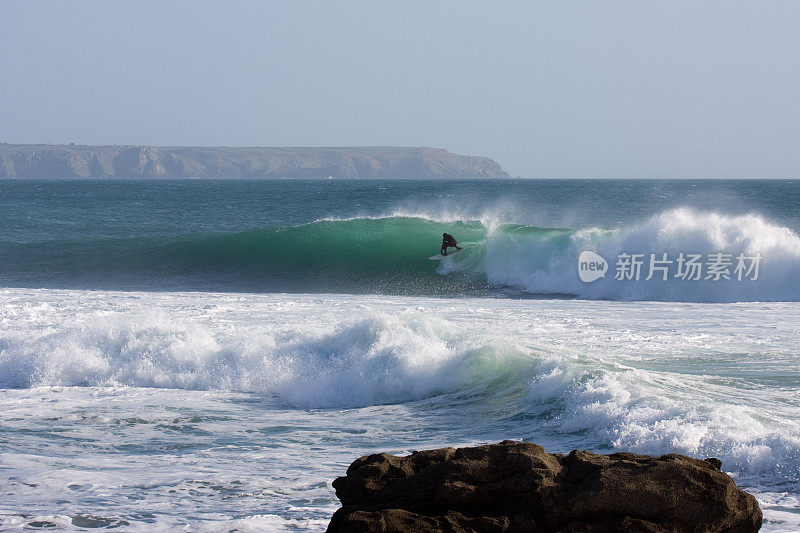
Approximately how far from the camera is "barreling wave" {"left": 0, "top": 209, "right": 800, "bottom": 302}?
17.4m

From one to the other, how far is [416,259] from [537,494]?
18810 mm

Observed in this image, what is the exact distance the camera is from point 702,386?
7289mm

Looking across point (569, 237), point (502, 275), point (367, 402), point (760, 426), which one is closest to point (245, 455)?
point (367, 402)

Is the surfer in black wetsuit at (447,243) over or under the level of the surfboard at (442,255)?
over

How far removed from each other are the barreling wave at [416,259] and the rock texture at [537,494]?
44.9 feet

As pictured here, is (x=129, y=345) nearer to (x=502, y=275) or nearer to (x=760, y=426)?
(x=760, y=426)

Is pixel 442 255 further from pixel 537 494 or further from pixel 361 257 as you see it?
pixel 537 494

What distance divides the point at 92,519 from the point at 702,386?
17.0 ft

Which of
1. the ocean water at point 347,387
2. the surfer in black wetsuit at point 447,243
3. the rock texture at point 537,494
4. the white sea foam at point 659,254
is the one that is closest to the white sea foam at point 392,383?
the ocean water at point 347,387

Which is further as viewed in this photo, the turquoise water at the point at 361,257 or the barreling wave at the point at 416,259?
the turquoise water at the point at 361,257

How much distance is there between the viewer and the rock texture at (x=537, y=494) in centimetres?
330

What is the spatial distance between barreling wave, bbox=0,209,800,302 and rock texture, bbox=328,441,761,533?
13695mm

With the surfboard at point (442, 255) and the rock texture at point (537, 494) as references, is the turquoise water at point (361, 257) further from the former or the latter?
the rock texture at point (537, 494)

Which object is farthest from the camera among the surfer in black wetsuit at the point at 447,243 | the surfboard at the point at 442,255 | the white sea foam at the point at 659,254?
the surfer in black wetsuit at the point at 447,243
